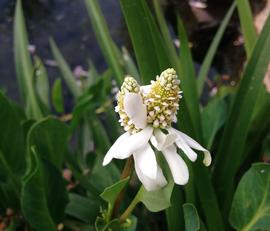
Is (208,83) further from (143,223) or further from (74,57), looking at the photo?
(143,223)

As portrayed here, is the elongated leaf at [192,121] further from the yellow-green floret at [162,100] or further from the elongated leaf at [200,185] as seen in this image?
the yellow-green floret at [162,100]

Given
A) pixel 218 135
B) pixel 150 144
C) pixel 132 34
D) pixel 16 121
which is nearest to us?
pixel 150 144

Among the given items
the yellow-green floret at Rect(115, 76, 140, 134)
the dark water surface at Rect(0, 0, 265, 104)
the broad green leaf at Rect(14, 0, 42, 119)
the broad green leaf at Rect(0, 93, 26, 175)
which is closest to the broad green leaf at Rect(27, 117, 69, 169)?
the broad green leaf at Rect(0, 93, 26, 175)

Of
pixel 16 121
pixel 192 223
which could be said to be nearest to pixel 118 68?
pixel 16 121

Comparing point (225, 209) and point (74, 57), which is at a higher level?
point (74, 57)

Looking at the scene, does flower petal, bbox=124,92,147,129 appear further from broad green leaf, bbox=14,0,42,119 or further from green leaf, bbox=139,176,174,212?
broad green leaf, bbox=14,0,42,119

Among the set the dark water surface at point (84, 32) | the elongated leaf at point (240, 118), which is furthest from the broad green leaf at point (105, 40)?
the dark water surface at point (84, 32)
